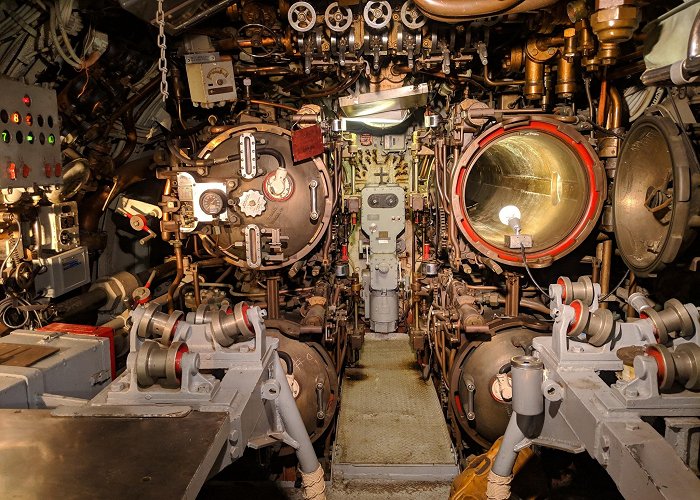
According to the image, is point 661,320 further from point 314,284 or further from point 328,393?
point 314,284

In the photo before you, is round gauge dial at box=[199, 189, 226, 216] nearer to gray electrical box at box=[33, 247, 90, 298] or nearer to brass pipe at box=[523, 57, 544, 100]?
gray electrical box at box=[33, 247, 90, 298]

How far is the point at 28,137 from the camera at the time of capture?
3.36 meters

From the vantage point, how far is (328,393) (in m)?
3.87

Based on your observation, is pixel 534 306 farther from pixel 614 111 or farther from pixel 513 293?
pixel 614 111

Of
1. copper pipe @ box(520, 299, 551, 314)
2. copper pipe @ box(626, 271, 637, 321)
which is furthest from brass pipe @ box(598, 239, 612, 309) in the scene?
copper pipe @ box(520, 299, 551, 314)

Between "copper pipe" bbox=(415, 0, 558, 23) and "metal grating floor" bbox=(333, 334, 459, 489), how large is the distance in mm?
3042

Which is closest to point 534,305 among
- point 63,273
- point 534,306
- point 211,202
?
point 534,306

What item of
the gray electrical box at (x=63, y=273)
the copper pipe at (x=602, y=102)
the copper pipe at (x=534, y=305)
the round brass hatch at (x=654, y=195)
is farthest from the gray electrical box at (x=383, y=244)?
the gray electrical box at (x=63, y=273)

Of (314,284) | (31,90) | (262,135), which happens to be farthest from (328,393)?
(31,90)

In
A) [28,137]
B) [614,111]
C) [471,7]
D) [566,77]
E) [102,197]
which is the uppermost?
[471,7]

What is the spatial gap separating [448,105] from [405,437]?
3.23 meters

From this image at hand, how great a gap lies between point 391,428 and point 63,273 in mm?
2751

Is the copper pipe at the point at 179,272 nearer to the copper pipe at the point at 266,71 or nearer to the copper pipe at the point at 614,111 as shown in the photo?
the copper pipe at the point at 266,71

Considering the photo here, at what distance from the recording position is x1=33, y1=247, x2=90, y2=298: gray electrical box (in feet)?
12.0
